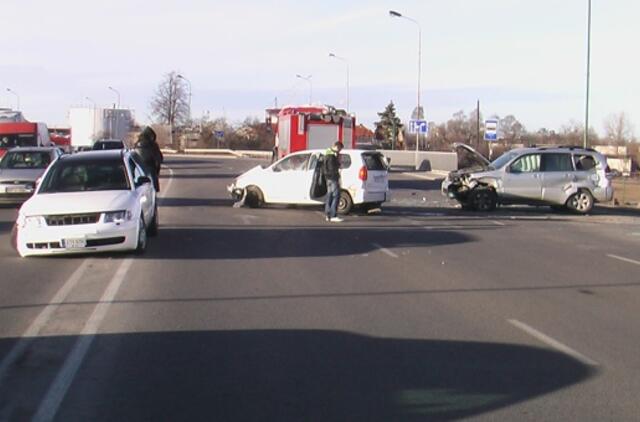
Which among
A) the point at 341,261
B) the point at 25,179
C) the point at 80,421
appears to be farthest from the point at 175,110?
the point at 80,421

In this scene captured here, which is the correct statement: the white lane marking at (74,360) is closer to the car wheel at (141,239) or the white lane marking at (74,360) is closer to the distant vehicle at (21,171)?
the car wheel at (141,239)

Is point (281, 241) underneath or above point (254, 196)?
underneath

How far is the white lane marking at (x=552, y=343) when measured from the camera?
7.53m

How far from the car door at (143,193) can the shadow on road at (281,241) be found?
560 mm

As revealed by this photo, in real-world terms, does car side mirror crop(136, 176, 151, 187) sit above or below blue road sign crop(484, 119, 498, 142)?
below

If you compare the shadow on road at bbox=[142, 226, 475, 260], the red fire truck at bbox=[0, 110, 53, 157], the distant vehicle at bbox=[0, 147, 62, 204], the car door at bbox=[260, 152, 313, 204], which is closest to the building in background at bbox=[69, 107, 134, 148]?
the red fire truck at bbox=[0, 110, 53, 157]

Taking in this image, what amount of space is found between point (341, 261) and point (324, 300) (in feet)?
11.3

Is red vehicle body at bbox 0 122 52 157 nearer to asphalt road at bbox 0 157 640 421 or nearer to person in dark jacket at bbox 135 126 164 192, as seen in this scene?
person in dark jacket at bbox 135 126 164 192

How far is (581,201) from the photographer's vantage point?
24.5m

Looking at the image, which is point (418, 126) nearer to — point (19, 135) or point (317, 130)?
point (317, 130)

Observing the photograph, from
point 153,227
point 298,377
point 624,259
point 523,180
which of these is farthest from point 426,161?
point 298,377

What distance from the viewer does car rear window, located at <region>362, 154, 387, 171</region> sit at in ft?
72.8

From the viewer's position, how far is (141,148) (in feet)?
66.5

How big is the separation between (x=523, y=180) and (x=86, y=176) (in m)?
13.5
